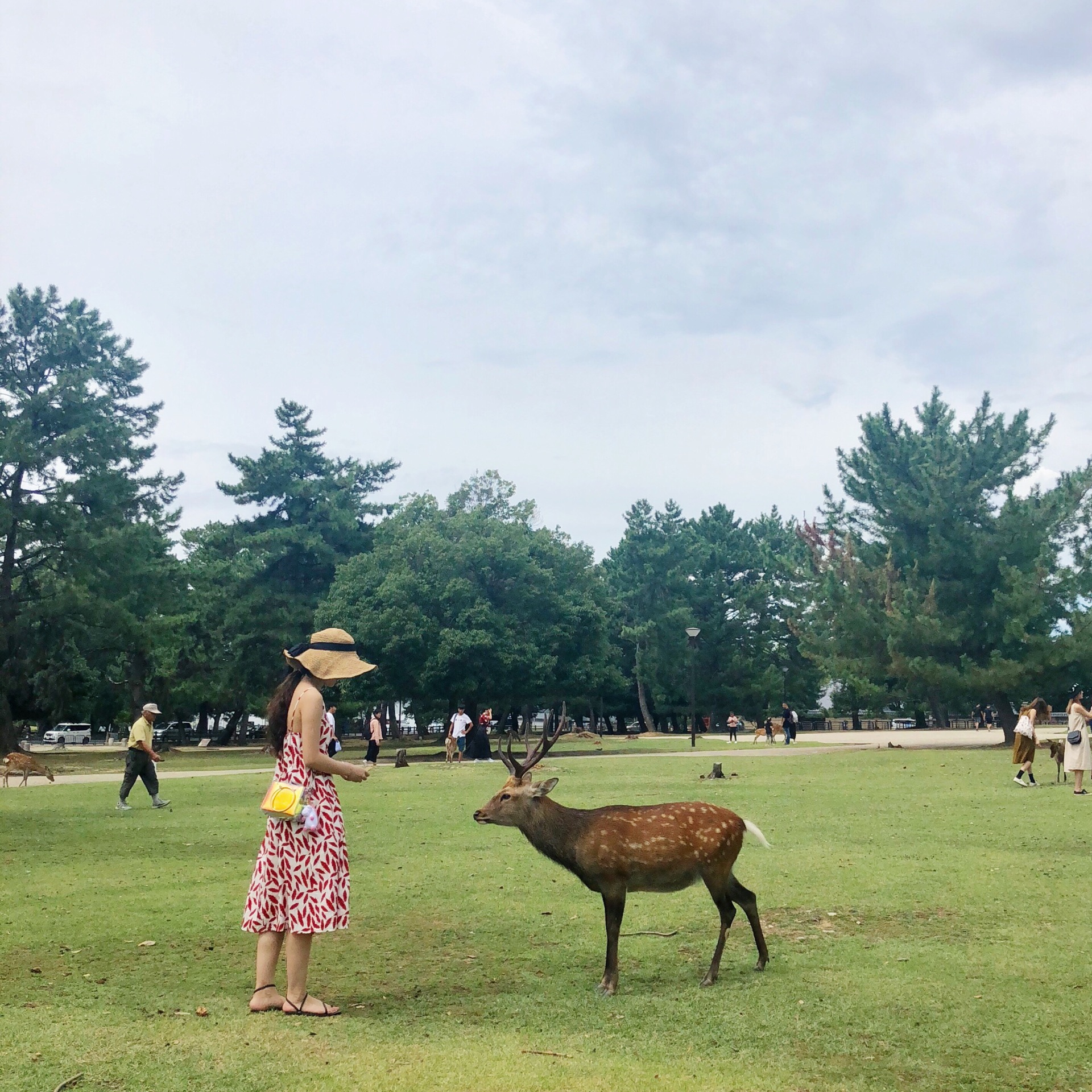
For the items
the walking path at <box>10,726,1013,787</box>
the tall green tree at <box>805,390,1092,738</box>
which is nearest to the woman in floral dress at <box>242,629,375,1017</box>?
the walking path at <box>10,726,1013,787</box>

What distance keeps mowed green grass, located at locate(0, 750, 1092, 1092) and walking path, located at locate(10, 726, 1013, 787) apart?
50.7ft

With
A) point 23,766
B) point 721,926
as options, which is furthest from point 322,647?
point 23,766

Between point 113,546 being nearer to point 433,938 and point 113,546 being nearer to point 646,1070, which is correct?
point 433,938

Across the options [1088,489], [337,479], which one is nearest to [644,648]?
[337,479]

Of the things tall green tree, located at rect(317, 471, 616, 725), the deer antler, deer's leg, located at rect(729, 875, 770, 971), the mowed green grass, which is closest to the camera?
the mowed green grass

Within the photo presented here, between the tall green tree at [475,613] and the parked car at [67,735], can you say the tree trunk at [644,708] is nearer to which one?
the tall green tree at [475,613]

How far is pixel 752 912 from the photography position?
22.9ft

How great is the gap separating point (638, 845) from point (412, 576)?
38100mm

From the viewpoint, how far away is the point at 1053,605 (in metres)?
37.1

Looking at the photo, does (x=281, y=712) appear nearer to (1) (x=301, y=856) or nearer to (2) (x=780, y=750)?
(1) (x=301, y=856)

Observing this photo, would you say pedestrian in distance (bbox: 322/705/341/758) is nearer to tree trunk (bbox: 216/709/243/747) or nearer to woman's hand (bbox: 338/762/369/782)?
woman's hand (bbox: 338/762/369/782)

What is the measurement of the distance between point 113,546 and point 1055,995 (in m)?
37.9

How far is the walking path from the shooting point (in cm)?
2892

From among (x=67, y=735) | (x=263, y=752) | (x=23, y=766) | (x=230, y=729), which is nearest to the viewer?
(x=23, y=766)
